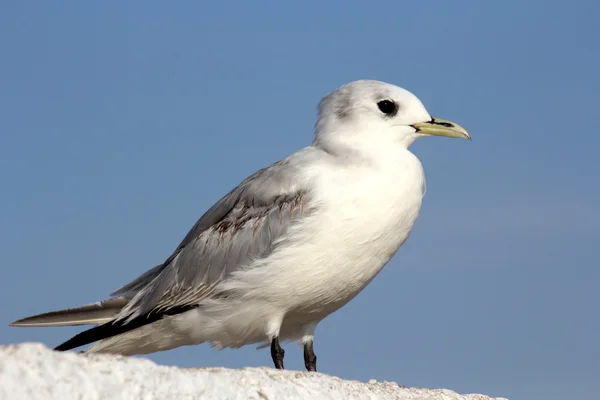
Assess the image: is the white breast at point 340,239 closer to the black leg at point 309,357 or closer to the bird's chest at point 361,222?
the bird's chest at point 361,222

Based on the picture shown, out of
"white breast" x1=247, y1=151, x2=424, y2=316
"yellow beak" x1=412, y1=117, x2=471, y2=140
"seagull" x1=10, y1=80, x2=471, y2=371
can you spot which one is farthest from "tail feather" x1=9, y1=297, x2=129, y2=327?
"yellow beak" x1=412, y1=117, x2=471, y2=140

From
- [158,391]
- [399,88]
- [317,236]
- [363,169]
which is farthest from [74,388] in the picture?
[399,88]

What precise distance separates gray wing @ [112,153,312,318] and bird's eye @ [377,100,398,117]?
116 centimetres

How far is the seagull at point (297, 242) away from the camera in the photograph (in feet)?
32.6

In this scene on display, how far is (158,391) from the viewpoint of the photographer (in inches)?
289

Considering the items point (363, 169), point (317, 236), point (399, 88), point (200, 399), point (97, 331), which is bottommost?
point (200, 399)

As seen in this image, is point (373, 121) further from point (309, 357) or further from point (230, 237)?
point (309, 357)

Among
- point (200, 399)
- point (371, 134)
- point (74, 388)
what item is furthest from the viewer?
point (371, 134)

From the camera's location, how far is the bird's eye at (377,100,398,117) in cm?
1067

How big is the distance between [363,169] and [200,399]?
357cm

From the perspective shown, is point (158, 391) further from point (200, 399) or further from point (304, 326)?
point (304, 326)

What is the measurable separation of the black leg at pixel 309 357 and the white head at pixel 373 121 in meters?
2.19

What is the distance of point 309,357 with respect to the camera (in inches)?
423

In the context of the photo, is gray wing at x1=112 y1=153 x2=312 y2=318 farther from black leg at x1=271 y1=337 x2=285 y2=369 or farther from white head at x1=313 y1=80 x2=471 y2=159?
black leg at x1=271 y1=337 x2=285 y2=369
